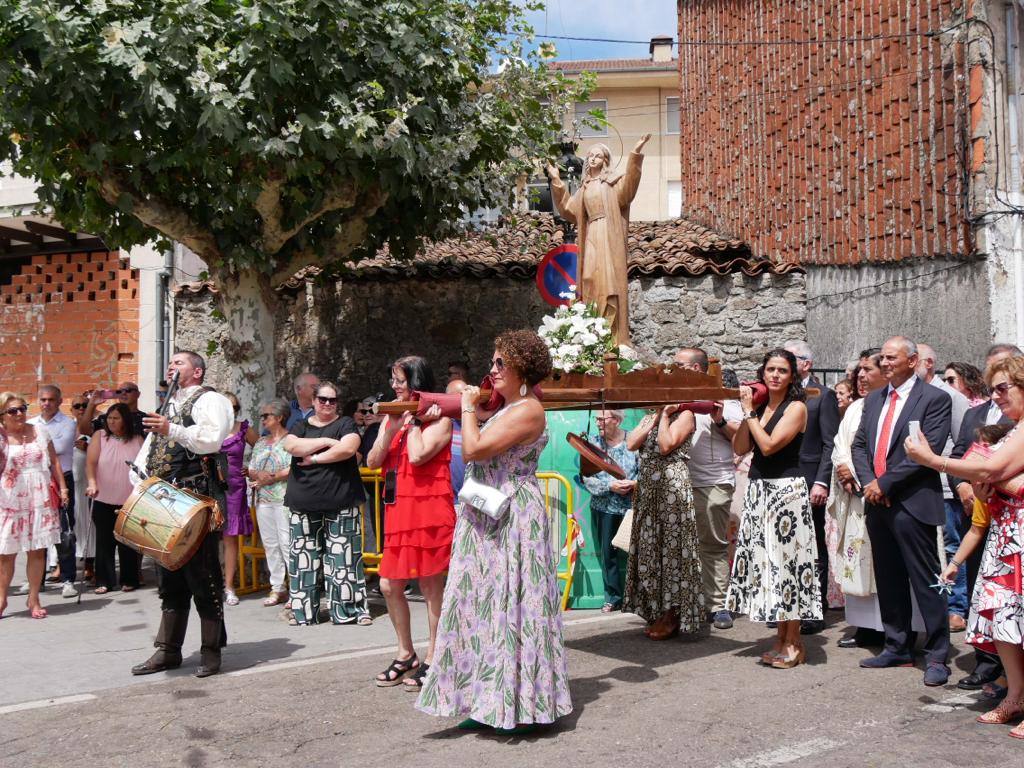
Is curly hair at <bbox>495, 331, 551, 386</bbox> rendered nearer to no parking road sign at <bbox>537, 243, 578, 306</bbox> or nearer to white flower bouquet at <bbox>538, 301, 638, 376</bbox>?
white flower bouquet at <bbox>538, 301, 638, 376</bbox>

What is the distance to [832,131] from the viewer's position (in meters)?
12.2

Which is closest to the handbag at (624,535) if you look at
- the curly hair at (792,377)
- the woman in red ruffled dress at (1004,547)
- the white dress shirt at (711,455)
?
the white dress shirt at (711,455)

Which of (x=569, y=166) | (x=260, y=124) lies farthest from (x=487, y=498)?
(x=569, y=166)

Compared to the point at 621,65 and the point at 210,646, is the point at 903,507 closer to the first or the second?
the point at 210,646

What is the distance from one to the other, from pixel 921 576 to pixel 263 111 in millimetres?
6153

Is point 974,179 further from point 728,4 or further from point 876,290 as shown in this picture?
point 728,4

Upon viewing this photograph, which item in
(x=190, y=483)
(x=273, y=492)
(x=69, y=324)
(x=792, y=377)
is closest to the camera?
(x=792, y=377)

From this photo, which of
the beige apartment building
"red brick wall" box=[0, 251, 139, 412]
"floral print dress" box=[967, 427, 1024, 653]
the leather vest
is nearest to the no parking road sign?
the leather vest

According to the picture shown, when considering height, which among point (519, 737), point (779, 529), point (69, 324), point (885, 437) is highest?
point (69, 324)

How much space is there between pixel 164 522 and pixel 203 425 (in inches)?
26.5

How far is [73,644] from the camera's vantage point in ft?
24.8

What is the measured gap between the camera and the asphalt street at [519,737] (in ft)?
15.6

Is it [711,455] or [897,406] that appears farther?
[711,455]

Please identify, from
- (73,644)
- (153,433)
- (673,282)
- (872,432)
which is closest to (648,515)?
(872,432)
